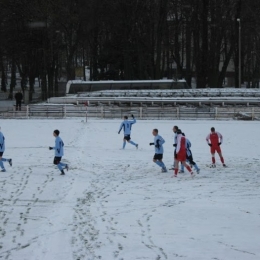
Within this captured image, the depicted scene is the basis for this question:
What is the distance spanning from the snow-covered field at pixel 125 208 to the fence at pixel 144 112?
15.9 meters

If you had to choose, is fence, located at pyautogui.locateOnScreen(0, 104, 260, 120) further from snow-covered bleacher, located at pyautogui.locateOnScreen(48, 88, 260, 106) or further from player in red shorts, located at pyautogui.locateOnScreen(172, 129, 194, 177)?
player in red shorts, located at pyautogui.locateOnScreen(172, 129, 194, 177)

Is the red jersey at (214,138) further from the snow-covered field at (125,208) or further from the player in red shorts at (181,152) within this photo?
the player in red shorts at (181,152)

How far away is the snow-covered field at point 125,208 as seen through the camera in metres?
9.91

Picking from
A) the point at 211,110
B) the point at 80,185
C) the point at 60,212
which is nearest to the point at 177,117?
the point at 211,110

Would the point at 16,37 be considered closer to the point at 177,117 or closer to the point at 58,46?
the point at 58,46

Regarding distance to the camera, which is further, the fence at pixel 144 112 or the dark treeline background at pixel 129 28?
the dark treeline background at pixel 129 28

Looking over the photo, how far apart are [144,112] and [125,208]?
29.0m

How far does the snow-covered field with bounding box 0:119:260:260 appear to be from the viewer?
32.5 ft

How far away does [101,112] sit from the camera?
41438 mm

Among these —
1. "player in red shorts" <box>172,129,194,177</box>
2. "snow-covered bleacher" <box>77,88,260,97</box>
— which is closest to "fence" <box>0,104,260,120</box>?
"snow-covered bleacher" <box>77,88,260,97</box>

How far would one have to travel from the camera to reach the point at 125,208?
13273 millimetres

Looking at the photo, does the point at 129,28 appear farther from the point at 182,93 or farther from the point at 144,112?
the point at 144,112

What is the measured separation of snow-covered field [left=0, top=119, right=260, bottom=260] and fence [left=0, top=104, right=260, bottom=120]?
52.3 ft

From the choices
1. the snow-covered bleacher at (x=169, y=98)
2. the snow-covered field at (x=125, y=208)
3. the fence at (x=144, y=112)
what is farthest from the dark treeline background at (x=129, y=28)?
the snow-covered field at (x=125, y=208)
